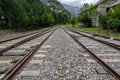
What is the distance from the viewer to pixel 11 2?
44.8 metres

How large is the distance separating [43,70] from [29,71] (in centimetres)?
45

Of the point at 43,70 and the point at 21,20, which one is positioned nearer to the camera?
the point at 43,70

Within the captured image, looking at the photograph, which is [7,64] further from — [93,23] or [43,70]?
[93,23]

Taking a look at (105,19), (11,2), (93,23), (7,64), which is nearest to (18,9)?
(11,2)

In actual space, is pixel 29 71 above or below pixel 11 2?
below

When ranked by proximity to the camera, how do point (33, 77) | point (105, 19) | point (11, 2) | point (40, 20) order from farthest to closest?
point (40, 20), point (11, 2), point (105, 19), point (33, 77)

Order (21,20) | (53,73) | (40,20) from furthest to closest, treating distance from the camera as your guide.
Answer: (40,20) < (21,20) < (53,73)

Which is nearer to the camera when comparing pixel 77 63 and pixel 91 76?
pixel 91 76

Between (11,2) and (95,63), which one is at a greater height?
(11,2)

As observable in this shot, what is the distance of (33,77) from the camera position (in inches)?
255

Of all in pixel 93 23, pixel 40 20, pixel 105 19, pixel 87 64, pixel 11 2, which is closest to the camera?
pixel 87 64

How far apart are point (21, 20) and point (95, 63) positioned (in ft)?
138

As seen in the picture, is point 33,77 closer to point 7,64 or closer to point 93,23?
point 7,64

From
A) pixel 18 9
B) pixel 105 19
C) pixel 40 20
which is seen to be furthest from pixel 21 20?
pixel 40 20
